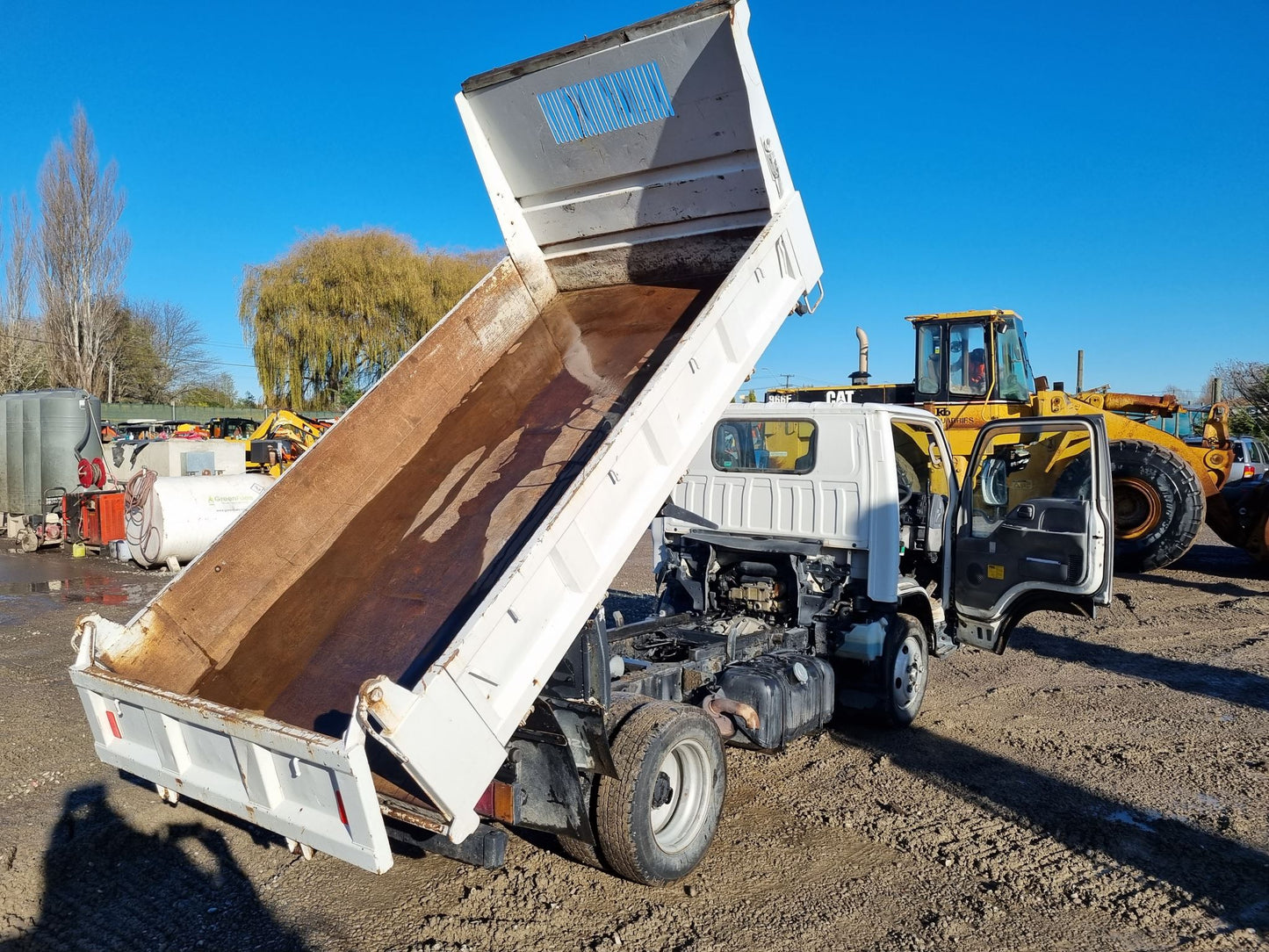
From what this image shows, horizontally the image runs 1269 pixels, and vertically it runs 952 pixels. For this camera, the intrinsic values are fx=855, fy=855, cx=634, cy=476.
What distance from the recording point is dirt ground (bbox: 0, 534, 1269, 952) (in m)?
3.33

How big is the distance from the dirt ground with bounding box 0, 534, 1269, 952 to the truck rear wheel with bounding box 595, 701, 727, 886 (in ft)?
0.55

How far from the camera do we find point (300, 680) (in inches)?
139

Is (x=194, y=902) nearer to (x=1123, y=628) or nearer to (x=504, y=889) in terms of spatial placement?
(x=504, y=889)

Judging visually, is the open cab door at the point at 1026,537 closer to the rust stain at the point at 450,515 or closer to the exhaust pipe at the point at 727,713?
the exhaust pipe at the point at 727,713

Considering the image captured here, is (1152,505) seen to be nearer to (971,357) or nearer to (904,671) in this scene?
(971,357)

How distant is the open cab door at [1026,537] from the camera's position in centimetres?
549

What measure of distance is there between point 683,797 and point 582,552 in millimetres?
1457

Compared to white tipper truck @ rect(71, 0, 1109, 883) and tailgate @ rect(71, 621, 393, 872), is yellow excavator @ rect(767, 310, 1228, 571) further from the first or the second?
tailgate @ rect(71, 621, 393, 872)

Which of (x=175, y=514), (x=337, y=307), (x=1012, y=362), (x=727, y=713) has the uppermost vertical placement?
(x=337, y=307)

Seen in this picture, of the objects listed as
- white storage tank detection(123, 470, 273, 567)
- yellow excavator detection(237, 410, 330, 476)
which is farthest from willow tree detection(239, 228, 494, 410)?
white storage tank detection(123, 470, 273, 567)

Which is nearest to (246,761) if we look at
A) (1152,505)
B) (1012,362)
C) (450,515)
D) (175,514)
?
(450,515)

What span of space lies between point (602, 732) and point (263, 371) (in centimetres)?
3351

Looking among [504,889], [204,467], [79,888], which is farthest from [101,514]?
[504,889]

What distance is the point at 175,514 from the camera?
483 inches
